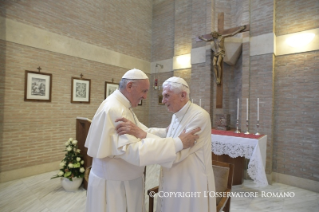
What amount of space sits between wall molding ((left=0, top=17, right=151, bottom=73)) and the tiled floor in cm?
348

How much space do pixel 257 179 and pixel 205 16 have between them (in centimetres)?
533

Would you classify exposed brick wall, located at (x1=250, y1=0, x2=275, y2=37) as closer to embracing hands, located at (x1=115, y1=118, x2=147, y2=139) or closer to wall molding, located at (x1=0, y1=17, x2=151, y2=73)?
wall molding, located at (x1=0, y1=17, x2=151, y2=73)

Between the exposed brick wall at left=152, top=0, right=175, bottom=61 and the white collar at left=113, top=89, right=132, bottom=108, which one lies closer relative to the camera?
the white collar at left=113, top=89, right=132, bottom=108

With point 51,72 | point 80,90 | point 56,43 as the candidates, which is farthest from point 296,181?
point 56,43

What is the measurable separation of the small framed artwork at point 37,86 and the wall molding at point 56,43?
0.77 metres

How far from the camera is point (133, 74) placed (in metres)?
1.74

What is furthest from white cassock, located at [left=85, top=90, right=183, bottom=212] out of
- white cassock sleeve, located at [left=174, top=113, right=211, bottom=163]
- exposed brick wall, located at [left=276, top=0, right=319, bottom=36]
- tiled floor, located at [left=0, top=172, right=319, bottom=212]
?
exposed brick wall, located at [left=276, top=0, right=319, bottom=36]

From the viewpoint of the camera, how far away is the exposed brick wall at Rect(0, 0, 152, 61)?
493 cm

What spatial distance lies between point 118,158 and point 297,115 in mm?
4817

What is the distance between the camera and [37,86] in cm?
498

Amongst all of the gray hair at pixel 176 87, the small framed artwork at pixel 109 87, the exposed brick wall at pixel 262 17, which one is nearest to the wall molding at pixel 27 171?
the small framed artwork at pixel 109 87

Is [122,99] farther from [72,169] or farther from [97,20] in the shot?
[97,20]

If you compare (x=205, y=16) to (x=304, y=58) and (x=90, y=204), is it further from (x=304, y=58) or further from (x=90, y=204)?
(x=90, y=204)

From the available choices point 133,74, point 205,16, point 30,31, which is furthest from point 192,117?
point 205,16
